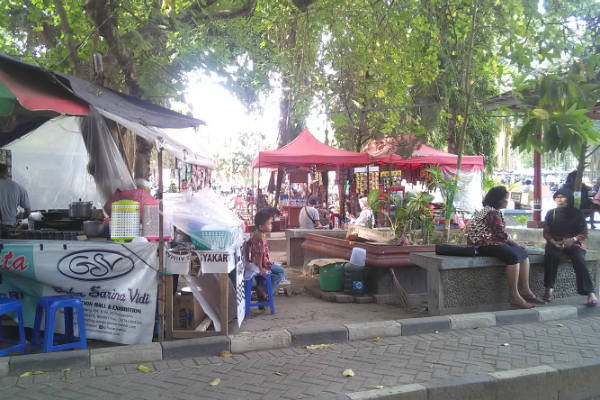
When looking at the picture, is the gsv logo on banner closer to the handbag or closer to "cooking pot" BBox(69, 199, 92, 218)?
"cooking pot" BBox(69, 199, 92, 218)

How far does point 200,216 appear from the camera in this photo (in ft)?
18.4

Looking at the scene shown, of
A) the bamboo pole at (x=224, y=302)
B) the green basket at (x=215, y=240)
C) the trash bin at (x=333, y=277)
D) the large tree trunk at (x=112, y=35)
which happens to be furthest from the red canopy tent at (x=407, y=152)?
the bamboo pole at (x=224, y=302)

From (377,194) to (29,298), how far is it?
6.35 m

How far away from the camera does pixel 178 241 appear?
5.42 m

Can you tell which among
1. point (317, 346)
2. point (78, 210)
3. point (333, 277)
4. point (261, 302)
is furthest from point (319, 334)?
point (78, 210)

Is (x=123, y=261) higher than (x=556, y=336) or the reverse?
higher

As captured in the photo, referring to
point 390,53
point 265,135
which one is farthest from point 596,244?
point 265,135

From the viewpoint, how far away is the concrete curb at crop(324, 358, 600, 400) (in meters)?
3.90

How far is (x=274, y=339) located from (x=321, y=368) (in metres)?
0.79

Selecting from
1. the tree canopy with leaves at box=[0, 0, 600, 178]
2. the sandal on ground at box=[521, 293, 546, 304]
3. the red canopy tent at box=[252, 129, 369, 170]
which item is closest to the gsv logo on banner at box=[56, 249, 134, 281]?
the tree canopy with leaves at box=[0, 0, 600, 178]

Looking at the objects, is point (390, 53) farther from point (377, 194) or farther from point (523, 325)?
point (523, 325)

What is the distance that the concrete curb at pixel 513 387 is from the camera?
3898 mm

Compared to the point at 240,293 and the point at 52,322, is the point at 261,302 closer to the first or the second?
the point at 240,293

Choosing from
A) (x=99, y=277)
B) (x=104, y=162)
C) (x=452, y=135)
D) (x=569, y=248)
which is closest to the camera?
(x=99, y=277)
